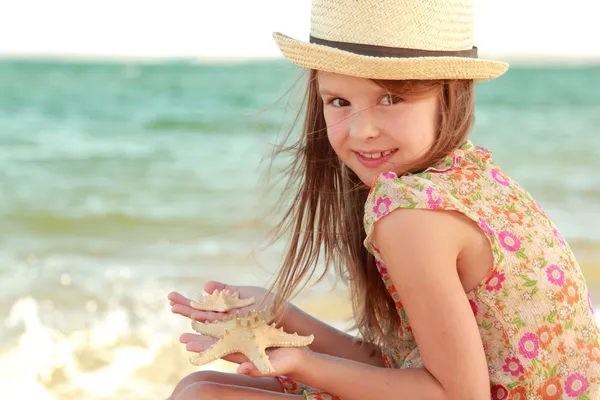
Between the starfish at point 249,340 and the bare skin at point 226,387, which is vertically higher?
the starfish at point 249,340

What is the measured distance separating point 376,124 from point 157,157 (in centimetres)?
808

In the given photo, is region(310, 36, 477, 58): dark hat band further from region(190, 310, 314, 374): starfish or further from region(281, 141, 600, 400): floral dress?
region(190, 310, 314, 374): starfish

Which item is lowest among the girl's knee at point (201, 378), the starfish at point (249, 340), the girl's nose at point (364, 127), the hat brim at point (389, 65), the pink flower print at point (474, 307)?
the girl's knee at point (201, 378)

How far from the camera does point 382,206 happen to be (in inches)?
83.3

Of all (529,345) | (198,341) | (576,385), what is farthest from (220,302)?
(576,385)

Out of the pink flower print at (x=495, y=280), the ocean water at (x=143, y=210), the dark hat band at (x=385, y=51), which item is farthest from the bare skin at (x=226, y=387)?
the dark hat band at (x=385, y=51)

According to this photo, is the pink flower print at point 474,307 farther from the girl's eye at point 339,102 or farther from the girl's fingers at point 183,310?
the girl's fingers at point 183,310

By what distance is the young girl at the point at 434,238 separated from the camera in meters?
2.08

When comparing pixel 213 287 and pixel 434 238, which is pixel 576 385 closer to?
pixel 434 238

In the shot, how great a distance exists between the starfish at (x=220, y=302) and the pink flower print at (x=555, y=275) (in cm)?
87

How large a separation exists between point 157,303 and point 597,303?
234cm

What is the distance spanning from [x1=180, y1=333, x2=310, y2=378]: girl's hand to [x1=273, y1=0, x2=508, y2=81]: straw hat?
698 mm

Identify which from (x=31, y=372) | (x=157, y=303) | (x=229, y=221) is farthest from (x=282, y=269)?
(x=229, y=221)

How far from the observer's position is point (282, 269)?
8.31ft
